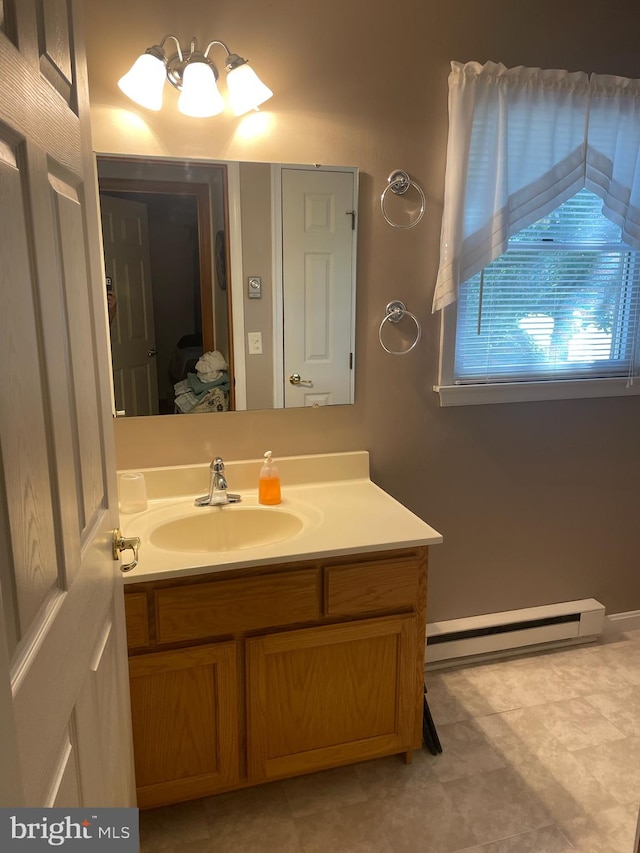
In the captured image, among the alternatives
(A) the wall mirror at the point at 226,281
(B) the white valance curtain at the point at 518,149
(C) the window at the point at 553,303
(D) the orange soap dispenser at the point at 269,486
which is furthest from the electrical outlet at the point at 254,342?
(C) the window at the point at 553,303

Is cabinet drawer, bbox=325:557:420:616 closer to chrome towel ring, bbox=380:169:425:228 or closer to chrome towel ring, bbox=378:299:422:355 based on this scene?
chrome towel ring, bbox=378:299:422:355

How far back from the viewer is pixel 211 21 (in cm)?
175

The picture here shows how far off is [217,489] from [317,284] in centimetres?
74

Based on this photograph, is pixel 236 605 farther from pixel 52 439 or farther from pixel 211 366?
pixel 52 439

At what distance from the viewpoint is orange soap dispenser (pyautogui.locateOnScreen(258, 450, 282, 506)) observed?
6.31 feet

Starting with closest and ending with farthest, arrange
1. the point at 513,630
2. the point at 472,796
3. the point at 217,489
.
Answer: the point at 472,796 < the point at 217,489 < the point at 513,630

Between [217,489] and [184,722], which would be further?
[217,489]

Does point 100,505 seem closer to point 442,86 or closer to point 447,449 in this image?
point 447,449

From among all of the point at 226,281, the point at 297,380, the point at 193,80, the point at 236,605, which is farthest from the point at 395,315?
the point at 236,605

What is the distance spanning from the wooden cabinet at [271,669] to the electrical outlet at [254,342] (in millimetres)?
721

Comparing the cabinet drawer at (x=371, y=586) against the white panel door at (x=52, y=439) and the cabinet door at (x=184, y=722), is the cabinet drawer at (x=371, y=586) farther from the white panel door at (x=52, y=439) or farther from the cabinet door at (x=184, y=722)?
the white panel door at (x=52, y=439)

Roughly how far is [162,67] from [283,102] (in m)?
0.37

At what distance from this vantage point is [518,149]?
6.75 ft

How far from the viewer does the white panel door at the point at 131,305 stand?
70.6 inches
